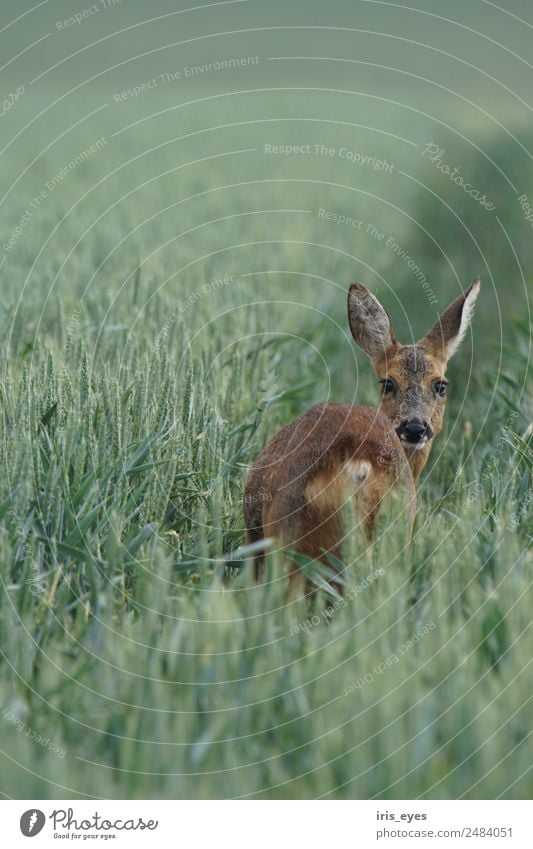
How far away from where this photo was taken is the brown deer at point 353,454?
167 inches

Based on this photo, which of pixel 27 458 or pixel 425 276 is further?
pixel 425 276

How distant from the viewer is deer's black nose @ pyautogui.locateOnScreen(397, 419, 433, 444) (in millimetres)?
5156

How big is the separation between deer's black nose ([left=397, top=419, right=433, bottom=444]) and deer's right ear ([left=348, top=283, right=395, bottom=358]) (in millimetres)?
497

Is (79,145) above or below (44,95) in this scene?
below

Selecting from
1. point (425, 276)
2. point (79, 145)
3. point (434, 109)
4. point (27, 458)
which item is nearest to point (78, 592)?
point (27, 458)

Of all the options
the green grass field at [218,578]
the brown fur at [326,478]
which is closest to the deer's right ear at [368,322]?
the green grass field at [218,578]

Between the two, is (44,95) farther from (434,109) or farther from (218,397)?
(218,397)

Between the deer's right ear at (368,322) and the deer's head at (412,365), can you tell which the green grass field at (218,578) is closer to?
the deer's head at (412,365)

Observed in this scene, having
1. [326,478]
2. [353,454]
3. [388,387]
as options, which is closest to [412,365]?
[388,387]

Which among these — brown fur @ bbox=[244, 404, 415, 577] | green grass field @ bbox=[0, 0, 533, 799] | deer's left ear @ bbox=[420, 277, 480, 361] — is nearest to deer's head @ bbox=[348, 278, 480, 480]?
deer's left ear @ bbox=[420, 277, 480, 361]

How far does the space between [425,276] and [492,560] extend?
5871 millimetres

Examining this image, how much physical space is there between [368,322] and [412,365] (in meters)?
0.30

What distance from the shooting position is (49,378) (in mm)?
5008

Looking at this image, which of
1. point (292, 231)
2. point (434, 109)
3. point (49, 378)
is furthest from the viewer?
point (434, 109)
